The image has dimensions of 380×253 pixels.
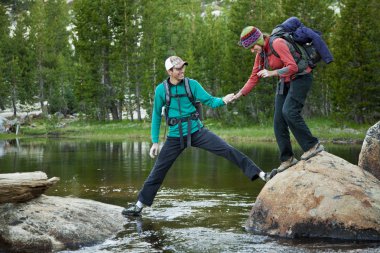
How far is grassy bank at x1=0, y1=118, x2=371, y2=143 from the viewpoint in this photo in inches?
1813

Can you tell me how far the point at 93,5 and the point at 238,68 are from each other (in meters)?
19.8

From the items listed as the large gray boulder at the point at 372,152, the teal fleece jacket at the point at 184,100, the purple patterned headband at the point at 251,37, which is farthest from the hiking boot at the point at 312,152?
the purple patterned headband at the point at 251,37

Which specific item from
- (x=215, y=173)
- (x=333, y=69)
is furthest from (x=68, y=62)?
(x=215, y=173)

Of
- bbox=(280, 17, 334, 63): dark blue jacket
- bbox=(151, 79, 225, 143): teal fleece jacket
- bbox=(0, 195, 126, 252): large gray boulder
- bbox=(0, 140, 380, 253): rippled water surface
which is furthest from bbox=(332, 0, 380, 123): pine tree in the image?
bbox=(0, 195, 126, 252): large gray boulder

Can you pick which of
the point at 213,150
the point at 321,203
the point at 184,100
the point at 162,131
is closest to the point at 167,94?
the point at 184,100

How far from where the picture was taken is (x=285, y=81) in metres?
11.4

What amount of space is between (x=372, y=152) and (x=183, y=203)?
4.46m

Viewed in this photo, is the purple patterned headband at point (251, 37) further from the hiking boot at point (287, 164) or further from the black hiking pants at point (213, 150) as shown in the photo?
the hiking boot at point (287, 164)

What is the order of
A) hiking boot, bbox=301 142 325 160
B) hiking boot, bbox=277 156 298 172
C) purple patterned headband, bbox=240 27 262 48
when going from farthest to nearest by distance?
1. hiking boot, bbox=277 156 298 172
2. hiking boot, bbox=301 142 325 160
3. purple patterned headband, bbox=240 27 262 48

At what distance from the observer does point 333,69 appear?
52.8 metres

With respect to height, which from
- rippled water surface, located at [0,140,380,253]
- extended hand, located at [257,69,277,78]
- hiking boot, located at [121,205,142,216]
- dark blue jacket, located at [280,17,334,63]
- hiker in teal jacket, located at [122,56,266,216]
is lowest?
rippled water surface, located at [0,140,380,253]

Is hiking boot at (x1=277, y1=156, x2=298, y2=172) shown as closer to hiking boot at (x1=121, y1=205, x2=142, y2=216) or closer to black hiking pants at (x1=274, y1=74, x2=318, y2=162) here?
black hiking pants at (x1=274, y1=74, x2=318, y2=162)

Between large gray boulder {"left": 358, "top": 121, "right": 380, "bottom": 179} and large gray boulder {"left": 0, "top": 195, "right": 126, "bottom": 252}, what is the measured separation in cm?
471

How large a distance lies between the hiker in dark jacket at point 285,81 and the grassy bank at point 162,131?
3124 cm
